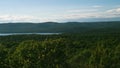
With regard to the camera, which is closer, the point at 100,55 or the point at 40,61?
the point at 40,61

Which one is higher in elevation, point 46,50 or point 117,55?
point 46,50

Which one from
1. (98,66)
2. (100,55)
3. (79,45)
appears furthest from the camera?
(79,45)

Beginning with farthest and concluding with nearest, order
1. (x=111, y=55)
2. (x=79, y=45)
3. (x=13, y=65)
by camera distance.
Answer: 1. (x=79, y=45)
2. (x=111, y=55)
3. (x=13, y=65)

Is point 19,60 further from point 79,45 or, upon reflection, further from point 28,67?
point 79,45

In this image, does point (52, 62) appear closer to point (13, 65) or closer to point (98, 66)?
point (13, 65)

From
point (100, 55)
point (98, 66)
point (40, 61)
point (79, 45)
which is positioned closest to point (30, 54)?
point (40, 61)

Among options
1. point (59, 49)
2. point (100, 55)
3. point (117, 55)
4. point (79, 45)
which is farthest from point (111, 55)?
point (59, 49)

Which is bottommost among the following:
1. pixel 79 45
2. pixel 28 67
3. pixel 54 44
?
pixel 79 45

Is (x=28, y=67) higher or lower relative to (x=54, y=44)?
lower

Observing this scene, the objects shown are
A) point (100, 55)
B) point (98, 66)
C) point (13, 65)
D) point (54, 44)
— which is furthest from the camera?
point (100, 55)
